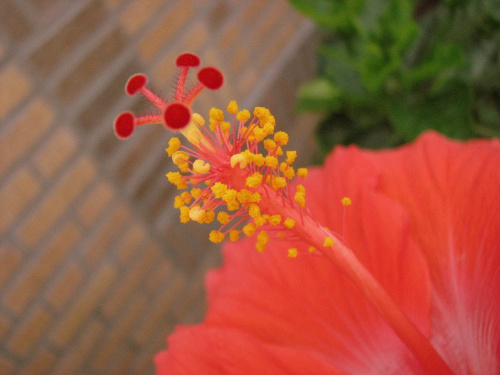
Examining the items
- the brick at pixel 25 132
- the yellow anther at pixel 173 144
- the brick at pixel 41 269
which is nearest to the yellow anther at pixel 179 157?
the yellow anther at pixel 173 144

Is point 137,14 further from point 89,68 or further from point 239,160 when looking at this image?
point 239,160

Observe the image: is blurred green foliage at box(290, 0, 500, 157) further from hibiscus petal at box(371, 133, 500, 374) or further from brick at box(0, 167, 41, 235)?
brick at box(0, 167, 41, 235)

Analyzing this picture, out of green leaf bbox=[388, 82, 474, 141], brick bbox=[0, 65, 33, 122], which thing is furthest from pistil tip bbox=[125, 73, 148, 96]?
green leaf bbox=[388, 82, 474, 141]

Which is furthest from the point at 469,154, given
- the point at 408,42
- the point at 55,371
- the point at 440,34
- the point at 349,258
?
the point at 55,371

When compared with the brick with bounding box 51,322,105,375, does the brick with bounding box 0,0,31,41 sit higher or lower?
higher

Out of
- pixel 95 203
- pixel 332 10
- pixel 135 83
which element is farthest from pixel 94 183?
pixel 332 10
